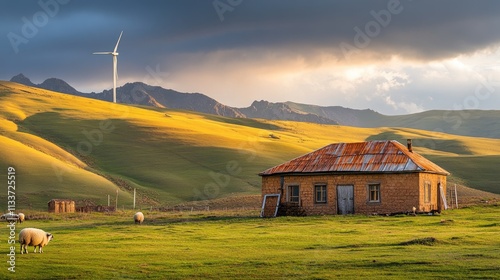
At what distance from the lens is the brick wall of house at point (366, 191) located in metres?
58.5

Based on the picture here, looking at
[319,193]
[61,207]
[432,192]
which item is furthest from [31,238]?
[61,207]

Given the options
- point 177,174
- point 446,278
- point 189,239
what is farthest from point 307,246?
point 177,174

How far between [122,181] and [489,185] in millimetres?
52365

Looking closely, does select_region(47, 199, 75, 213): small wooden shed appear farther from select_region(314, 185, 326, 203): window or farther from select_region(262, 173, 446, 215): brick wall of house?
select_region(314, 185, 326, 203): window

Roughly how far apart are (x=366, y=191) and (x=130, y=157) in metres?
74.3

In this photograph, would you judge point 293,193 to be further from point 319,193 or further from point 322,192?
point 322,192

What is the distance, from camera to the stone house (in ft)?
193

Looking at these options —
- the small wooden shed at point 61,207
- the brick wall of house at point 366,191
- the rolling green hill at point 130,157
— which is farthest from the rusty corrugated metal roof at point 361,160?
the rolling green hill at point 130,157

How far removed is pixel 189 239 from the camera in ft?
132

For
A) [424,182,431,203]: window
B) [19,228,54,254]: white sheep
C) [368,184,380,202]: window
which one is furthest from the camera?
[424,182,431,203]: window

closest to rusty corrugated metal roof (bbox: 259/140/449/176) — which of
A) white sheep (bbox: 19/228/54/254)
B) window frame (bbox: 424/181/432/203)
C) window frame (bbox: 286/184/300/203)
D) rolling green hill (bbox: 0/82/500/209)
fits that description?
window frame (bbox: 424/181/432/203)

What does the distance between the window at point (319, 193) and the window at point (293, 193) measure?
1504mm

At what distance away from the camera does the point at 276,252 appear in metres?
32.8

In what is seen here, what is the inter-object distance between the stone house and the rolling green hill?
3255 cm
